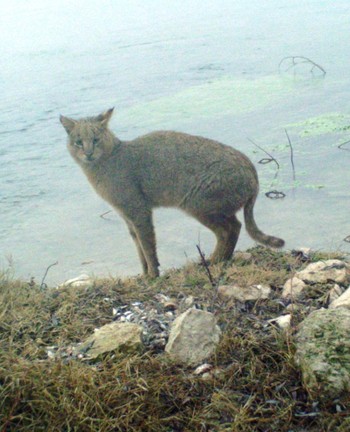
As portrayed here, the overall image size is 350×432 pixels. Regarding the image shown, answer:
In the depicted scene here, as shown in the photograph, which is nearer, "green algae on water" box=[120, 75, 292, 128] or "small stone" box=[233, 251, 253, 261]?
"small stone" box=[233, 251, 253, 261]

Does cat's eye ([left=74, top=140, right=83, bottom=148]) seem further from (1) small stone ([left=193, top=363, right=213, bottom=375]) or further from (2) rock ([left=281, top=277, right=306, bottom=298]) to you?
(1) small stone ([left=193, top=363, right=213, bottom=375])

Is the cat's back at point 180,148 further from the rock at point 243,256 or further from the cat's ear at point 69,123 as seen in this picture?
the rock at point 243,256

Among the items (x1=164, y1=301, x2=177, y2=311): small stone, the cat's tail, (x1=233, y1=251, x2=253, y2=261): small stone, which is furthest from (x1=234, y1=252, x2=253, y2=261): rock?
(x1=164, y1=301, x2=177, y2=311): small stone

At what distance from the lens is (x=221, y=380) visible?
11.9 feet

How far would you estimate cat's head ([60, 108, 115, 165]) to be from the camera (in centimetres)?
638

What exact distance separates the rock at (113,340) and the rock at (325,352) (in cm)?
92

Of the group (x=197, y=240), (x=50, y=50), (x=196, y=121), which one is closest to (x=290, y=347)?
(x=197, y=240)

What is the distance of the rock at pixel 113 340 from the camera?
3.83 meters

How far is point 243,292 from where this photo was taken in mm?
4449

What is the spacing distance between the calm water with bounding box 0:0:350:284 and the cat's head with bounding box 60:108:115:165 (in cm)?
99

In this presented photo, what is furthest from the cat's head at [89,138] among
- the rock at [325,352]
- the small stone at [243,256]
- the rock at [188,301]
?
the rock at [325,352]

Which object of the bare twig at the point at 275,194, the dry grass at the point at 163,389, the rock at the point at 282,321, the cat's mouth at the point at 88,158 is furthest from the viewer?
the bare twig at the point at 275,194

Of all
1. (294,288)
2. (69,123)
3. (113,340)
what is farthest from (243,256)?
(113,340)

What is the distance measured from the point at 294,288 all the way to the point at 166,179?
7.07ft
